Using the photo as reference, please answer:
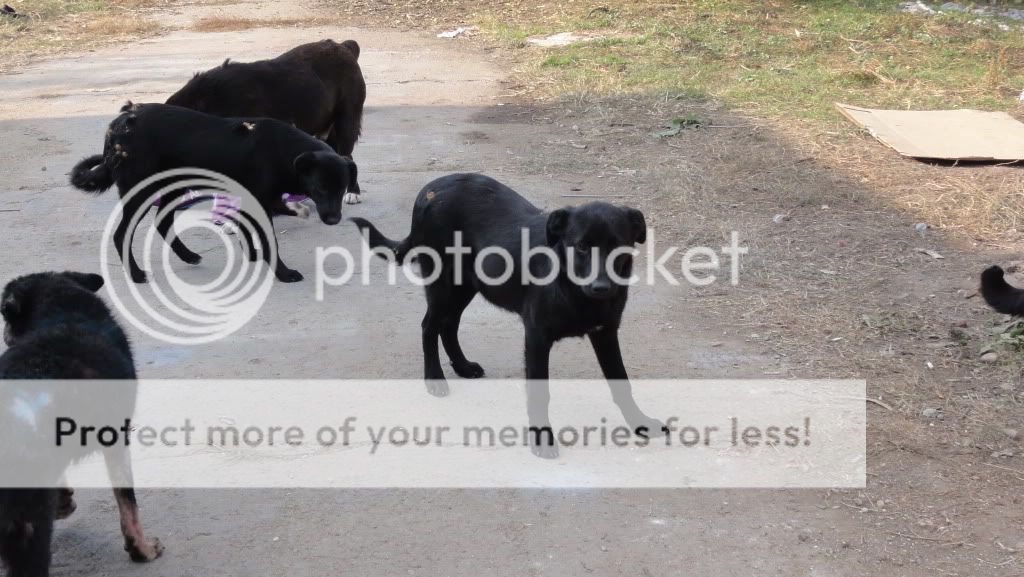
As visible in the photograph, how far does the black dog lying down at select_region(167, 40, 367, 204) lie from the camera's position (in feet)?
23.6

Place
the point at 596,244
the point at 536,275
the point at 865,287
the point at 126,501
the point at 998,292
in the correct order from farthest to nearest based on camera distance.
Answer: the point at 865,287
the point at 998,292
the point at 536,275
the point at 596,244
the point at 126,501

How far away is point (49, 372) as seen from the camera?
317 centimetres

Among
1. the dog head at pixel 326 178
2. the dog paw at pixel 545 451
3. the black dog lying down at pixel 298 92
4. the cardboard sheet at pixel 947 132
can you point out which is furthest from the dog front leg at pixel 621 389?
the cardboard sheet at pixel 947 132

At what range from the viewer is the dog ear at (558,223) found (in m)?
3.97

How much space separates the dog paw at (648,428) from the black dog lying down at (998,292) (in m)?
1.56

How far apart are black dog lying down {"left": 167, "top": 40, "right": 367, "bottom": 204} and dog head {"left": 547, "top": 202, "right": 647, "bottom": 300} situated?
297 centimetres

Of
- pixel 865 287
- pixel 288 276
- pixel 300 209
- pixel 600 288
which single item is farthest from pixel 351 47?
pixel 600 288

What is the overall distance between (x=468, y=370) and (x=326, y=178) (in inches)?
74.5

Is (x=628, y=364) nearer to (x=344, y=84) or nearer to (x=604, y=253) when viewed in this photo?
(x=604, y=253)

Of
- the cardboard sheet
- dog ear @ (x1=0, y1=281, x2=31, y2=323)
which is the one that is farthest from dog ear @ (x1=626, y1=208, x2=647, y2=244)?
the cardboard sheet

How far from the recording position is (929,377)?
4703 millimetres
